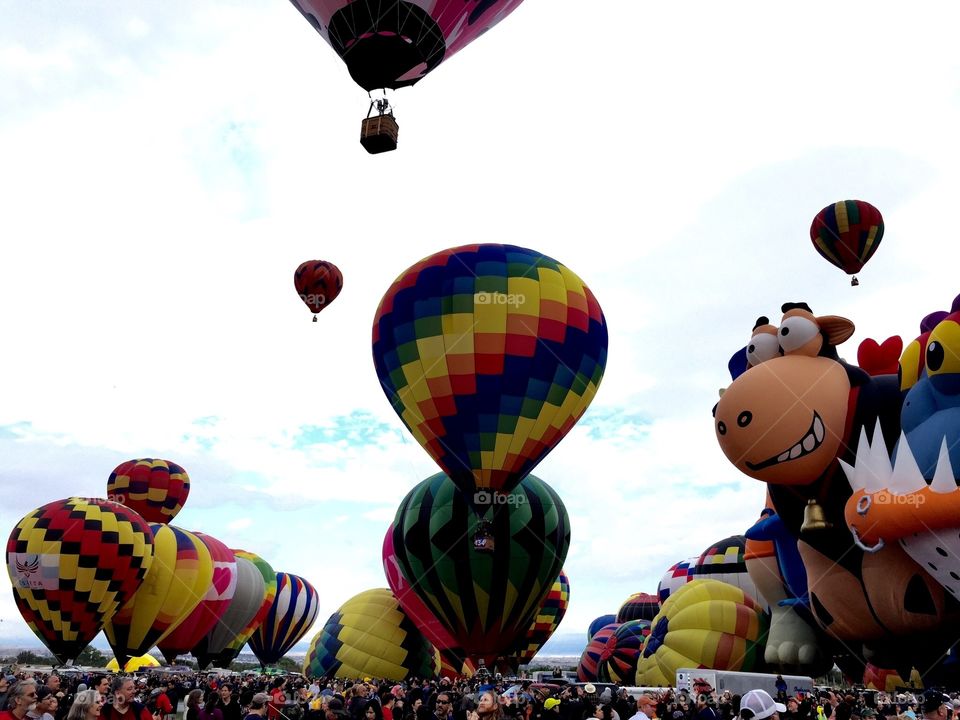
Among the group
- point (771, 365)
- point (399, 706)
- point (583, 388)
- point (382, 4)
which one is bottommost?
point (399, 706)

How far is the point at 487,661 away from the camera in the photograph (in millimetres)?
18375

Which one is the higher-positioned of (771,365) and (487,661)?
(771,365)

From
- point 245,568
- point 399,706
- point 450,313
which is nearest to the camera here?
point 399,706

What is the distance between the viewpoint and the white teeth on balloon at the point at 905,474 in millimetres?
9969

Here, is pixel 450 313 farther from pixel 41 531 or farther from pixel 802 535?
pixel 41 531

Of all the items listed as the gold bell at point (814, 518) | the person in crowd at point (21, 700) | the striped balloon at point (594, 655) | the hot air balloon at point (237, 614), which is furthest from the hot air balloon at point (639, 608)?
the person in crowd at point (21, 700)

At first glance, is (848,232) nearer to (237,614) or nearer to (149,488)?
(237,614)

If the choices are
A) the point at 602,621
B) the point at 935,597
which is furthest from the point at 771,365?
the point at 602,621

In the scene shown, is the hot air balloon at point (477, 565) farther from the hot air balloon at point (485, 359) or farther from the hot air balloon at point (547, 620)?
the hot air balloon at point (547, 620)

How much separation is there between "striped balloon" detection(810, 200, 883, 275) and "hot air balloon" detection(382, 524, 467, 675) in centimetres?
1058

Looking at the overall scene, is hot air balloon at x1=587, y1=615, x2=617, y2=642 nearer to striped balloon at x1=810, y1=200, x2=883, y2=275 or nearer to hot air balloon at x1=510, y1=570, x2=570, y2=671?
hot air balloon at x1=510, y1=570, x2=570, y2=671

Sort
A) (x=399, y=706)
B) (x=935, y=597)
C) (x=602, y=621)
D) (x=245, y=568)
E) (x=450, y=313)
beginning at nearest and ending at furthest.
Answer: (x=399, y=706) → (x=935, y=597) → (x=450, y=313) → (x=245, y=568) → (x=602, y=621)

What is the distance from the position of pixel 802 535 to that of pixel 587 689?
594 centimetres

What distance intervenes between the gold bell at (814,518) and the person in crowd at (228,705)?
7831 mm
